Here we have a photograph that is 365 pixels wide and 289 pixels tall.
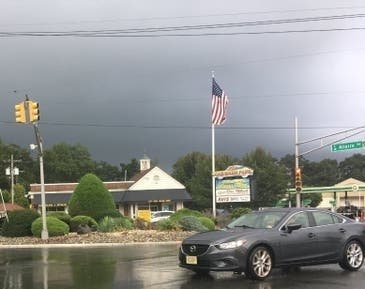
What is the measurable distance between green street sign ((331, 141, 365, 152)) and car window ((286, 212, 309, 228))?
2905 cm

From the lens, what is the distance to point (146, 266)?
51.1 feet

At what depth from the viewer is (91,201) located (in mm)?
34625

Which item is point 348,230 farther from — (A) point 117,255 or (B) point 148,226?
(B) point 148,226

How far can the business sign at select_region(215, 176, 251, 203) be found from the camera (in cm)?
4219

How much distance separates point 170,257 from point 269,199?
2988 inches

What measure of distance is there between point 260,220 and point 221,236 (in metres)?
1.32

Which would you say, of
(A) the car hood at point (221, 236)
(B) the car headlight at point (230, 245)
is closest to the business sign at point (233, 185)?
(A) the car hood at point (221, 236)

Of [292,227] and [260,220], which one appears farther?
[260,220]

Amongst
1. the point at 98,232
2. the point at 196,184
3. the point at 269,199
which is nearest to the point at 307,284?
the point at 98,232

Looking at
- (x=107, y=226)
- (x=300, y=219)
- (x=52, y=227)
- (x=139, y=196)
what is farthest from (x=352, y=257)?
(x=139, y=196)

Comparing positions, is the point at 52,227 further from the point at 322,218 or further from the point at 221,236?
the point at 221,236

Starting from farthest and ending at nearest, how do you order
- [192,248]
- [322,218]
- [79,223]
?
[79,223]
[322,218]
[192,248]

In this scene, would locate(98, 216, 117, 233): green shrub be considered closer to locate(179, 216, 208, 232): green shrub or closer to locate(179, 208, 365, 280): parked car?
locate(179, 216, 208, 232): green shrub

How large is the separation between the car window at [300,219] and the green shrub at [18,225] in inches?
746
